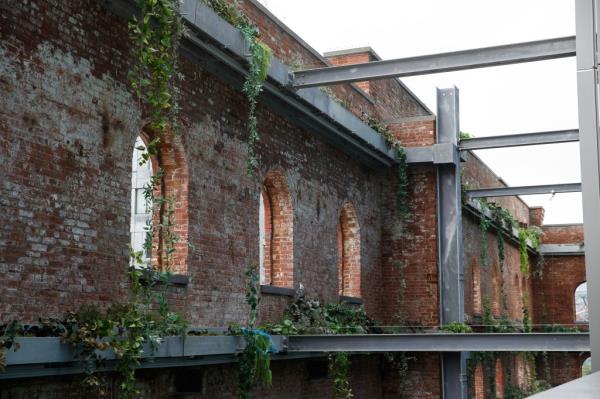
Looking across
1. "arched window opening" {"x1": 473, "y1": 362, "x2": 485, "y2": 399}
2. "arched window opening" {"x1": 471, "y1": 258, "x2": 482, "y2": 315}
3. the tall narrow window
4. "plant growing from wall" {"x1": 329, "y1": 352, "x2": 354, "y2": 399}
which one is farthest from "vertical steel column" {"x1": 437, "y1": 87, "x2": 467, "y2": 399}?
the tall narrow window

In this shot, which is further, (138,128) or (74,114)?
(138,128)

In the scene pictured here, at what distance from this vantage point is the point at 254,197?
12.1 m

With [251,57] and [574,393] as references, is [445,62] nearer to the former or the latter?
[251,57]

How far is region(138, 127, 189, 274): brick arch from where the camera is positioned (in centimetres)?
1017

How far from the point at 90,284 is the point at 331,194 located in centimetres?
716

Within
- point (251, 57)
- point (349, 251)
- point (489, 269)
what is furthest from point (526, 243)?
point (251, 57)

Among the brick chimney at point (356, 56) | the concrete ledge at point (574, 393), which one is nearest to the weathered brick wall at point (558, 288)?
the brick chimney at point (356, 56)

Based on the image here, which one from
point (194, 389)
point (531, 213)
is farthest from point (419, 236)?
point (531, 213)

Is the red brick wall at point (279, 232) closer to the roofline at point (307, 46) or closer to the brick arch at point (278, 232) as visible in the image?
the brick arch at point (278, 232)

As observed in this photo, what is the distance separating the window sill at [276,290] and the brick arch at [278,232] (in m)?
0.17

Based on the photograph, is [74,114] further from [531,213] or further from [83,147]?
[531,213]

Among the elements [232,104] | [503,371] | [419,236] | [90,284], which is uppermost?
[232,104]

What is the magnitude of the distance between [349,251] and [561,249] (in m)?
18.1

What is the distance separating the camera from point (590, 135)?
278 inches
